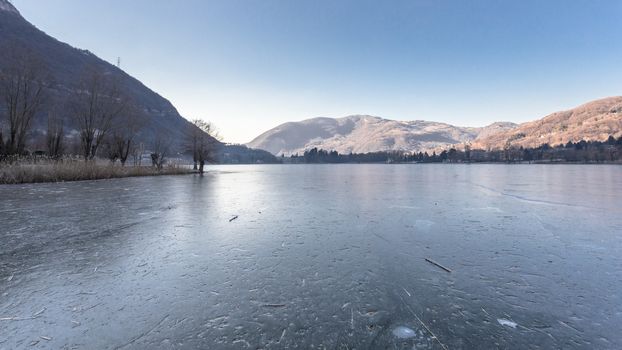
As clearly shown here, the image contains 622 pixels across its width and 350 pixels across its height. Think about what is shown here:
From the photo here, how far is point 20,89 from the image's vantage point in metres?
25.6

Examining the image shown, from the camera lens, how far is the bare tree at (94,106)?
108 feet

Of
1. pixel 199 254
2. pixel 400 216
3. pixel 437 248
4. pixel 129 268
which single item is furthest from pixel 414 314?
pixel 400 216

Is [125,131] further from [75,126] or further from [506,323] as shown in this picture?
[506,323]

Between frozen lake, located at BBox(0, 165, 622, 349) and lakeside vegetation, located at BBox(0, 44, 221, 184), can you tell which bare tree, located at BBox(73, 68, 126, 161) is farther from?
frozen lake, located at BBox(0, 165, 622, 349)

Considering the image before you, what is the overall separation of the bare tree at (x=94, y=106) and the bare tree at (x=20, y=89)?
17.2ft

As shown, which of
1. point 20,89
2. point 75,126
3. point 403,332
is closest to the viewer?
point 403,332

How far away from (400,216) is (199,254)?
280 inches

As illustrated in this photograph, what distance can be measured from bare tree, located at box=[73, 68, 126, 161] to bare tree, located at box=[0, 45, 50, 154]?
17.2 ft

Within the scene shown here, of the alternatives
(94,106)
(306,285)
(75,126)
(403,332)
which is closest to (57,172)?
(94,106)

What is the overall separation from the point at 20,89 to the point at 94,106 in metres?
7.96

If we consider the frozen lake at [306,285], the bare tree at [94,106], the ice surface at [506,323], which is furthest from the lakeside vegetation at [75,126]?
Answer: the ice surface at [506,323]

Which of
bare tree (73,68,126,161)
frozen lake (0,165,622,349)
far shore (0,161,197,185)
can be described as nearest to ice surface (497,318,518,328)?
frozen lake (0,165,622,349)

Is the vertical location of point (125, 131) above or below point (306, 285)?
above

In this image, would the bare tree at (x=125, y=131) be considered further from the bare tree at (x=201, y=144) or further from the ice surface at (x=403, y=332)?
the ice surface at (x=403, y=332)
